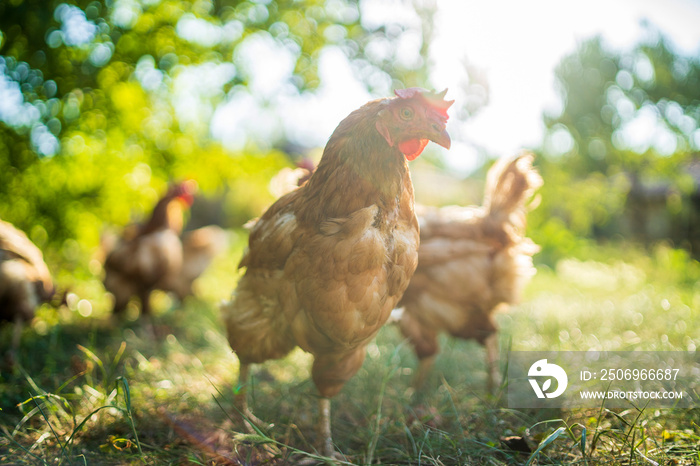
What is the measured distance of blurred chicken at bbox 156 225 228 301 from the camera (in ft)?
14.9

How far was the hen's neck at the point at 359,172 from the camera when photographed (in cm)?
168

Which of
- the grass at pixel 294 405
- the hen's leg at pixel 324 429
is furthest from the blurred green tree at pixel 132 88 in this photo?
the hen's leg at pixel 324 429

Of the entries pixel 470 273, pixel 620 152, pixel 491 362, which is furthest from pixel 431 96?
pixel 620 152

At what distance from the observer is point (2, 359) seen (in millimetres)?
2941

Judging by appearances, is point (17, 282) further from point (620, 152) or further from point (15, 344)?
point (620, 152)

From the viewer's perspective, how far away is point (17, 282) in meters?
3.04

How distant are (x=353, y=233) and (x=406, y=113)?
0.58 metres

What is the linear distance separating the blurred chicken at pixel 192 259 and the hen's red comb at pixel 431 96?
11.7 feet

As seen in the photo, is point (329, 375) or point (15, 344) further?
point (15, 344)

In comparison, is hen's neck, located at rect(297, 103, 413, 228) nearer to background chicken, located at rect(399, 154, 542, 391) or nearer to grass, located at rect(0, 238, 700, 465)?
grass, located at rect(0, 238, 700, 465)

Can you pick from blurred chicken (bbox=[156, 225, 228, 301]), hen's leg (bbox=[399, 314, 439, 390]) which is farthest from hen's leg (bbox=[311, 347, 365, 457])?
blurred chicken (bbox=[156, 225, 228, 301])

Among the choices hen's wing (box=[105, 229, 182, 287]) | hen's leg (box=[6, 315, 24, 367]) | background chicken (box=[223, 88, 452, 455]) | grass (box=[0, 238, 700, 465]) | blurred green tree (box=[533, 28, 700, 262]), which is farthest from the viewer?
blurred green tree (box=[533, 28, 700, 262])

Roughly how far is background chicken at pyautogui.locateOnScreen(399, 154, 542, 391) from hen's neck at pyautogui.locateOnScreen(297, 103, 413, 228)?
1.28 metres

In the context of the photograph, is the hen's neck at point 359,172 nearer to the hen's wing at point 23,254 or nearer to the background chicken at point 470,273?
the background chicken at point 470,273
